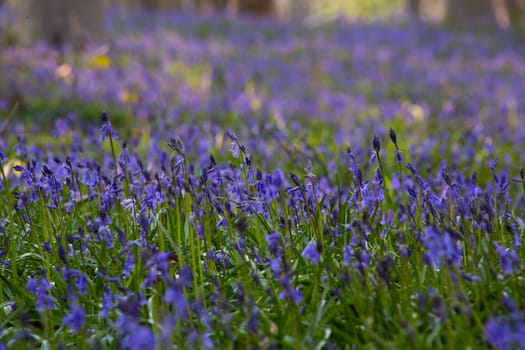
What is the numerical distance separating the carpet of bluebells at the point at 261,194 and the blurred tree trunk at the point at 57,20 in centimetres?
44

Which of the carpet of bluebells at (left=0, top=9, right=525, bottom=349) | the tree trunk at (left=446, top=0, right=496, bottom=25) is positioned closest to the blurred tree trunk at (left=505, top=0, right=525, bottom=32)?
the tree trunk at (left=446, top=0, right=496, bottom=25)

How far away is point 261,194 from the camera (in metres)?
3.00

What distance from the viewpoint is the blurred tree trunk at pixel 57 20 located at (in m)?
10.4

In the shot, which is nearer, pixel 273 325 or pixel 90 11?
pixel 273 325

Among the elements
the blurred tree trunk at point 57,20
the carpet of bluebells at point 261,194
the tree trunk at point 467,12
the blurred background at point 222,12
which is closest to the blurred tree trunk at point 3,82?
the carpet of bluebells at point 261,194

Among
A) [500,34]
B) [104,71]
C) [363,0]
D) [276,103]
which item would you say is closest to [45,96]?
[104,71]

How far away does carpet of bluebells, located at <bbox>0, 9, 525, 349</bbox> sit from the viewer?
2.31 m

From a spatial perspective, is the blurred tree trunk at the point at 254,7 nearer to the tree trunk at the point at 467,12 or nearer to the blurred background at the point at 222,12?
the blurred background at the point at 222,12

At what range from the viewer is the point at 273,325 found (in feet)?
7.89

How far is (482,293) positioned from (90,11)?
31.1ft

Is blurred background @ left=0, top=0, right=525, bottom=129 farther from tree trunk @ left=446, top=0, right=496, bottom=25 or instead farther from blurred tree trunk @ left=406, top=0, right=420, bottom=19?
blurred tree trunk @ left=406, top=0, right=420, bottom=19

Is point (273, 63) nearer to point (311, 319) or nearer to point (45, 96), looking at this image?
point (45, 96)

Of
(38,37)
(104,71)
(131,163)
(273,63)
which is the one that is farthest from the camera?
(273,63)

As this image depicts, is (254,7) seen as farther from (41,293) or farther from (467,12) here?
(41,293)
